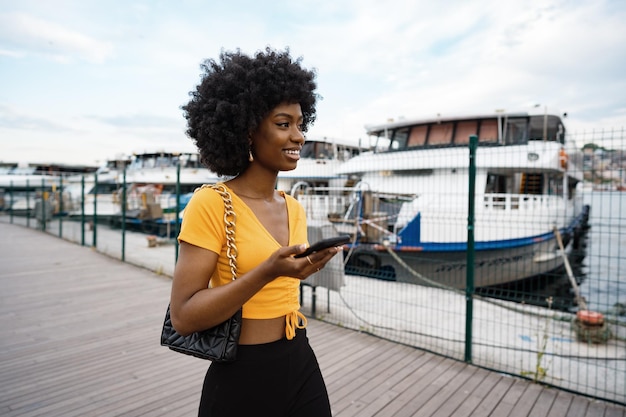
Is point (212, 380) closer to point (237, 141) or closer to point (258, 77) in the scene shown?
point (237, 141)

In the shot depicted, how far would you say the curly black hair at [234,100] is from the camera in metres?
1.54

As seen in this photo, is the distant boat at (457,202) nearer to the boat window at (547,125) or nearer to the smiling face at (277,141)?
the boat window at (547,125)

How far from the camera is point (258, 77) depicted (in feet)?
5.28

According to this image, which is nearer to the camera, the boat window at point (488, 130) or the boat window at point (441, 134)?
the boat window at point (488, 130)

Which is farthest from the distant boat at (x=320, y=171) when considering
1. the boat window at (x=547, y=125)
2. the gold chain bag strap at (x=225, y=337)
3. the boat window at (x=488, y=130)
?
the gold chain bag strap at (x=225, y=337)

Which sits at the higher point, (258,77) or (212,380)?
(258,77)

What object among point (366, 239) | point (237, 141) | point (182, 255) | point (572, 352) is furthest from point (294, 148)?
point (366, 239)

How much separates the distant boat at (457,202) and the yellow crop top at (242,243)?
5.03 m

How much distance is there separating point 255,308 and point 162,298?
A: 203 inches

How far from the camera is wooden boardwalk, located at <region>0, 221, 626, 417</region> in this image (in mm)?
3102

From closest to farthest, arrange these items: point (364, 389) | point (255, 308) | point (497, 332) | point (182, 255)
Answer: point (182, 255)
point (255, 308)
point (364, 389)
point (497, 332)

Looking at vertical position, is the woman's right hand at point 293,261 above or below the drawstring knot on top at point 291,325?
above

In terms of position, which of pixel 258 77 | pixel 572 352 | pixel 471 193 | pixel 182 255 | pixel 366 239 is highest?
pixel 258 77

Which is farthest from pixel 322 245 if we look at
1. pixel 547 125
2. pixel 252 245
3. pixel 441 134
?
pixel 547 125
